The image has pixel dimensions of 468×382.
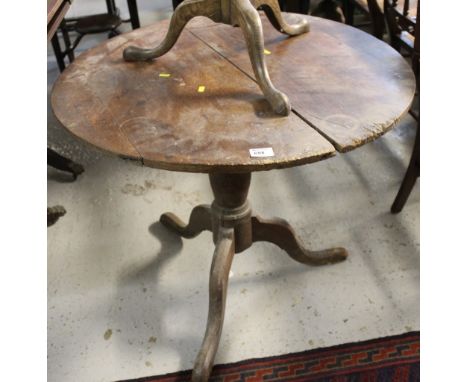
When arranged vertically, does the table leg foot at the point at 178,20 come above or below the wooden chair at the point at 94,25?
above

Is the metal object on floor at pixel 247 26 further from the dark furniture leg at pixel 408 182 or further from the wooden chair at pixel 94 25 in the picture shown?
the wooden chair at pixel 94 25

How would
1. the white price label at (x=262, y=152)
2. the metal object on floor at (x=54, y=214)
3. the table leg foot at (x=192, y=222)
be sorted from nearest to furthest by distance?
the white price label at (x=262, y=152) → the table leg foot at (x=192, y=222) → the metal object on floor at (x=54, y=214)

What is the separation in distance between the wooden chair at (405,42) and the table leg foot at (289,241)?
16.1 inches

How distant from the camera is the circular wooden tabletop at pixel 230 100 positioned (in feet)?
3.00

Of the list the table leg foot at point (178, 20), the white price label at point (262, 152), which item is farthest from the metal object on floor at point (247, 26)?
the white price label at point (262, 152)

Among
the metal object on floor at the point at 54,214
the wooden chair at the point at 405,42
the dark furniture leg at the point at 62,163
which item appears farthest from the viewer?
the dark furniture leg at the point at 62,163

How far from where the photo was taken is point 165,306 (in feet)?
5.33

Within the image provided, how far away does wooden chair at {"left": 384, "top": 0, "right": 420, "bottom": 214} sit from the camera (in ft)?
5.97

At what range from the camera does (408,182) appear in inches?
74.8

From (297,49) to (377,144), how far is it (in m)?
1.25

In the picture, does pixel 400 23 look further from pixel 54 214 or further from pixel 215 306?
pixel 54 214

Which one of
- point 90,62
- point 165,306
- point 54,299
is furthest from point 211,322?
point 90,62

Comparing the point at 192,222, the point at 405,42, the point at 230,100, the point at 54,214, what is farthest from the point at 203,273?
the point at 405,42

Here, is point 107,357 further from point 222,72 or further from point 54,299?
point 222,72
